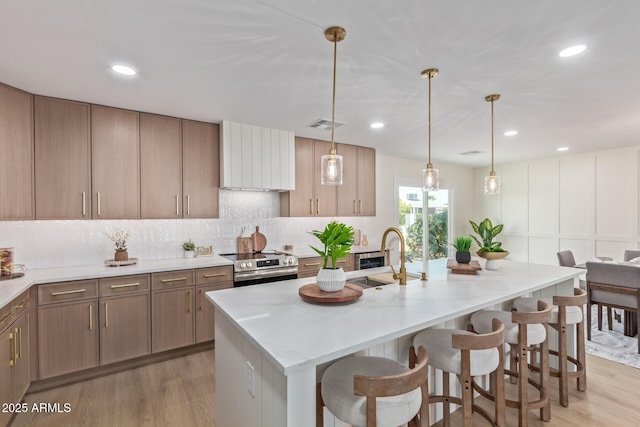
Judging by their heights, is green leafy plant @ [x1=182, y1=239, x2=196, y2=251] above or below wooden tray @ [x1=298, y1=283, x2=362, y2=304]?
above

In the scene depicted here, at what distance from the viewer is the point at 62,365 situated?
263cm

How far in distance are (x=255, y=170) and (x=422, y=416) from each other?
9.87 ft

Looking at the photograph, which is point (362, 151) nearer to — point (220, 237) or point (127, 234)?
point (220, 237)

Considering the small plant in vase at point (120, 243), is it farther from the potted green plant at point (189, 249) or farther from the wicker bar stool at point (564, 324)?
the wicker bar stool at point (564, 324)

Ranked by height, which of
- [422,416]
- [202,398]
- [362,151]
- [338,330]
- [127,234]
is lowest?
[202,398]

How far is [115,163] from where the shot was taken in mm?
3123

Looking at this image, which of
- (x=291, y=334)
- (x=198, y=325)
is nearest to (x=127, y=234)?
(x=198, y=325)

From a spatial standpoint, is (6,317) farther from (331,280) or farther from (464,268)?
(464,268)

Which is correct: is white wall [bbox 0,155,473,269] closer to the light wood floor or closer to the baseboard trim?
the baseboard trim

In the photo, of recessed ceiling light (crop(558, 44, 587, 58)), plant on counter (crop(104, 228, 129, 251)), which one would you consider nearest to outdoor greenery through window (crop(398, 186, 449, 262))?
recessed ceiling light (crop(558, 44, 587, 58))

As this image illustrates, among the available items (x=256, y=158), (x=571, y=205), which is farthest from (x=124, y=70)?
(x=571, y=205)

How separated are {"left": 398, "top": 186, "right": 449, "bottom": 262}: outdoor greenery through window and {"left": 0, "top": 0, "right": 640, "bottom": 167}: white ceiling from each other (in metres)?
2.67

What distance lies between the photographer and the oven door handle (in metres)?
3.45

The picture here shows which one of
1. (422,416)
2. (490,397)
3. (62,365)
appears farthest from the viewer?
(62,365)
